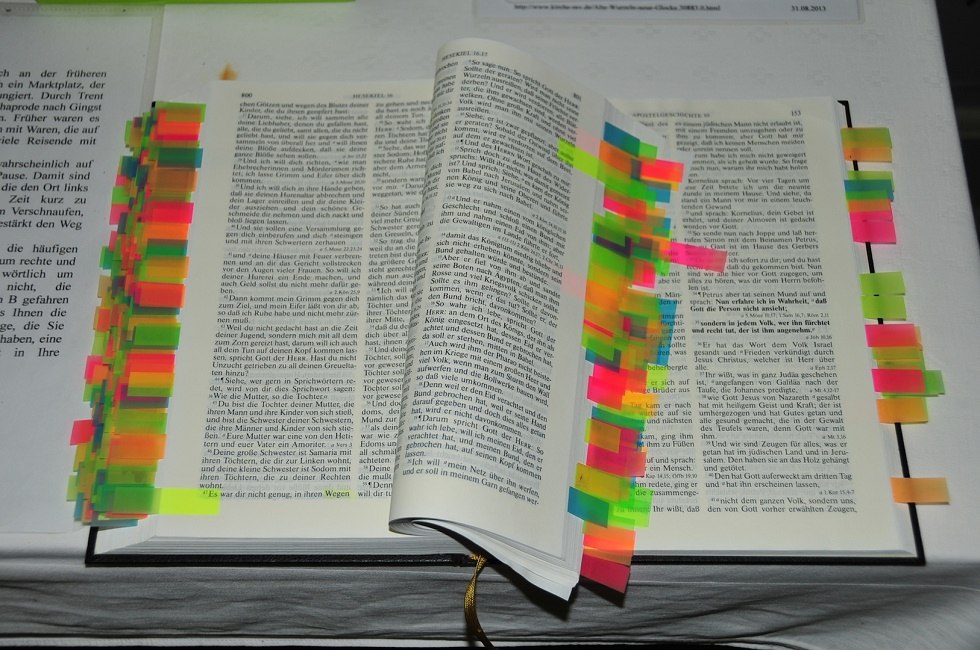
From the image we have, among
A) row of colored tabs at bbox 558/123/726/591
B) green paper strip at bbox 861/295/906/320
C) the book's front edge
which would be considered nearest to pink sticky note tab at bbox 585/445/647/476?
row of colored tabs at bbox 558/123/726/591

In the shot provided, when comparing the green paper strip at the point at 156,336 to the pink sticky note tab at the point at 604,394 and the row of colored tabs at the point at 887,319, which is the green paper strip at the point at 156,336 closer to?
the pink sticky note tab at the point at 604,394

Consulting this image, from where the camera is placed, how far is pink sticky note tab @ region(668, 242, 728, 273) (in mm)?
714

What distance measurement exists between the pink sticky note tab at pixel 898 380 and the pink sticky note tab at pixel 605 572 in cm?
26

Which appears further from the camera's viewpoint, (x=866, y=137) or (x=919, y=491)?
(x=866, y=137)

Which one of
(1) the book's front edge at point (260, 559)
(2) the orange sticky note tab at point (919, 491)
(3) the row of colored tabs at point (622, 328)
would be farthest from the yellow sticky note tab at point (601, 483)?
(2) the orange sticky note tab at point (919, 491)

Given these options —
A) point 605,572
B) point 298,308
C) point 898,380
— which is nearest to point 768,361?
point 898,380

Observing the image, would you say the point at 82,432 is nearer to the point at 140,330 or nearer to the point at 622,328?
the point at 140,330

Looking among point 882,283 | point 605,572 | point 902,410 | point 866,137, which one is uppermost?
point 866,137

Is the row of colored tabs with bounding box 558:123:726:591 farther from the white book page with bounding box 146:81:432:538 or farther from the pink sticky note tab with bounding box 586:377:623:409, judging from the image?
the white book page with bounding box 146:81:432:538

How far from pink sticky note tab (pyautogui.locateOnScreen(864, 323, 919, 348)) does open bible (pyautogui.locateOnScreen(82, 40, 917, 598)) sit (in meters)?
0.01

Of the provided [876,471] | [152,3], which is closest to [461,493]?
[876,471]

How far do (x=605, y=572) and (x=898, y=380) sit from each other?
288mm

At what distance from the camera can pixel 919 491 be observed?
633 millimetres

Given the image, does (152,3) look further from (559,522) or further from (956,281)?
(956,281)
